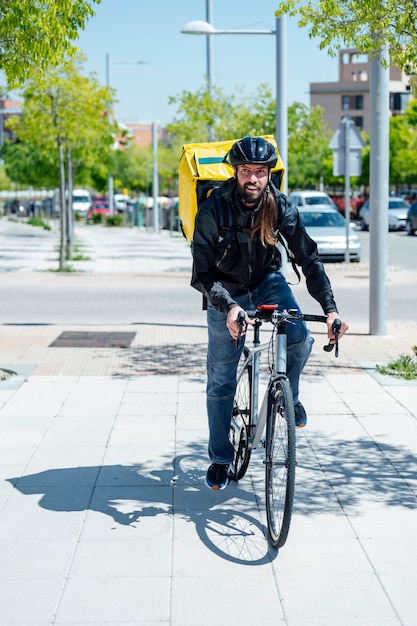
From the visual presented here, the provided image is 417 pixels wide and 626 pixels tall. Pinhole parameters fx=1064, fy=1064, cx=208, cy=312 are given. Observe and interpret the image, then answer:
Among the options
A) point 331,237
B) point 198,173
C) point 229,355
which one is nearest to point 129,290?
point 331,237

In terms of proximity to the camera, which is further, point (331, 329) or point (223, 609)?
point (331, 329)

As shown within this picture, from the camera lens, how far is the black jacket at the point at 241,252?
5023mm

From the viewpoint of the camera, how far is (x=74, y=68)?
2233 centimetres

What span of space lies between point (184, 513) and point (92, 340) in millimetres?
6446

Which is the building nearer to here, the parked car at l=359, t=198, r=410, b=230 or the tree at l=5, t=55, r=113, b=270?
the parked car at l=359, t=198, r=410, b=230

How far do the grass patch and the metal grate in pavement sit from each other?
117 inches

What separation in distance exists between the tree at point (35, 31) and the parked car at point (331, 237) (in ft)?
47.5

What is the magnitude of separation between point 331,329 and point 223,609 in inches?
55.5

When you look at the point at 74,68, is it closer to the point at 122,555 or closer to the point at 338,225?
the point at 338,225

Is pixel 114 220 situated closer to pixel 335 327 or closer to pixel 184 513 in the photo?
pixel 184 513

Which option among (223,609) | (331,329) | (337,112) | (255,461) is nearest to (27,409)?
(255,461)

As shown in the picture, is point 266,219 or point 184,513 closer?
point 266,219

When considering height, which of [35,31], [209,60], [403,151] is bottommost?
[35,31]

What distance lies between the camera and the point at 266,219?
502 centimetres
